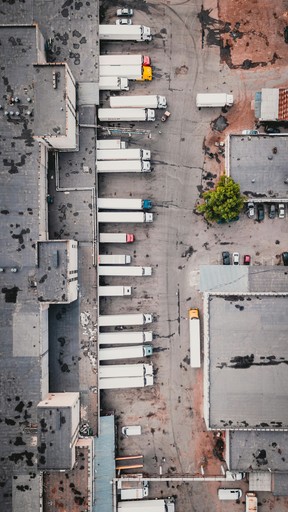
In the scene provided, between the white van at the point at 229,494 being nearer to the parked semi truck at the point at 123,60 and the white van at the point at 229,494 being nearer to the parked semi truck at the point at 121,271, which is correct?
the parked semi truck at the point at 121,271

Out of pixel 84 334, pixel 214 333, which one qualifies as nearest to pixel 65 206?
pixel 84 334

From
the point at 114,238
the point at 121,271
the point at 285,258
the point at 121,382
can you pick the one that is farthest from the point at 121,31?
the point at 121,382

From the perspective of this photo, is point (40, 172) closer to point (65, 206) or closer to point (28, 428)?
point (65, 206)

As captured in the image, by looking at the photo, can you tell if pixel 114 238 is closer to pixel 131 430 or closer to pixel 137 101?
pixel 137 101

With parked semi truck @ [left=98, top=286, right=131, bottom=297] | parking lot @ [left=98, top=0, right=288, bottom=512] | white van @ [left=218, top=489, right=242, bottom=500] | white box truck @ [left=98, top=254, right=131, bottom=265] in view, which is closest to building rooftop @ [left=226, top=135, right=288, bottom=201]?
parking lot @ [left=98, top=0, right=288, bottom=512]

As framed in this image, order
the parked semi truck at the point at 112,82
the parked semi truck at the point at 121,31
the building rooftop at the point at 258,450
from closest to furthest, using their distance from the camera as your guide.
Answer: the building rooftop at the point at 258,450
the parked semi truck at the point at 112,82
the parked semi truck at the point at 121,31

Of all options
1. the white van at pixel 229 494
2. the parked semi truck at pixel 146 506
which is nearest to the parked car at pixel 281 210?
the white van at pixel 229 494
